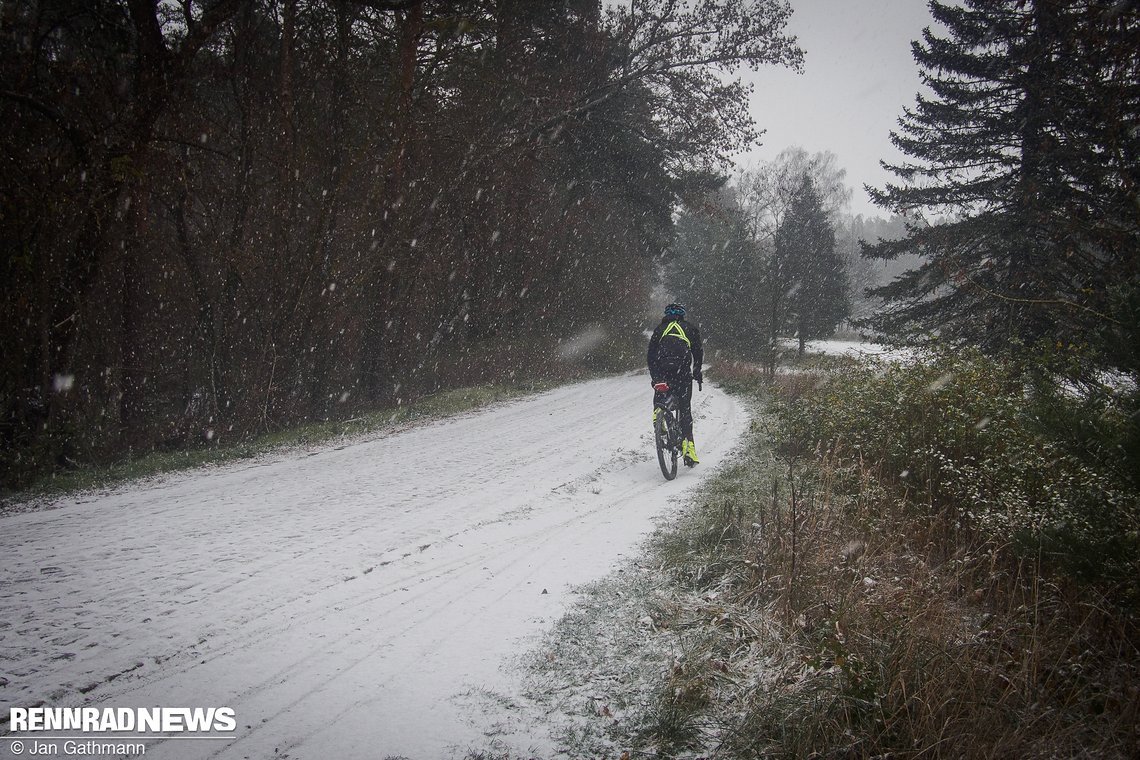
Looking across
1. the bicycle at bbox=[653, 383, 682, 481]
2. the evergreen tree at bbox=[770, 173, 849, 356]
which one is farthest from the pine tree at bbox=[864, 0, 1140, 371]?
the evergreen tree at bbox=[770, 173, 849, 356]

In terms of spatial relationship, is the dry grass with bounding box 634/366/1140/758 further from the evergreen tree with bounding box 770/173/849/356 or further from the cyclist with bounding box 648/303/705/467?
the evergreen tree with bounding box 770/173/849/356

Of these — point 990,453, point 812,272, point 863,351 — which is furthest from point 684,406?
point 812,272

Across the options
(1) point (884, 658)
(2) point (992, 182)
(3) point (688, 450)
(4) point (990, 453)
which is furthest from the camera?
(2) point (992, 182)

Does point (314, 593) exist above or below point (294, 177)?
below

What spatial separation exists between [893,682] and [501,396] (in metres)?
12.9

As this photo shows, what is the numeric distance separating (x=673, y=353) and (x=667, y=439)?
1.22 meters

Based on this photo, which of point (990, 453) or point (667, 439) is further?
point (667, 439)

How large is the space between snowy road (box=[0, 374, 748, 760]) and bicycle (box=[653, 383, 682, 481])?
0.22 m

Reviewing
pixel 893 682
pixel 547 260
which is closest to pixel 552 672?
pixel 893 682

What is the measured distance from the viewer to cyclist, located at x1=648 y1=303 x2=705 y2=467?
301 inches

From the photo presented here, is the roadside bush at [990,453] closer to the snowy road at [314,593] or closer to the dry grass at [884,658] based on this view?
the dry grass at [884,658]

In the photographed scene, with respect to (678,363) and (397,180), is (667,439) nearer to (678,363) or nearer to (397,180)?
(678,363)

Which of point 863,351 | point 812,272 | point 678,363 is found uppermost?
point 812,272

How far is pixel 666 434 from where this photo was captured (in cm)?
738
